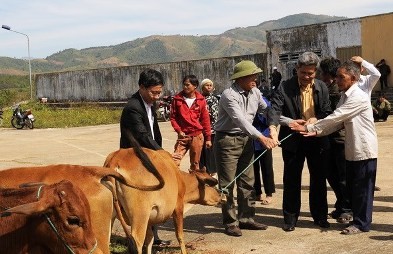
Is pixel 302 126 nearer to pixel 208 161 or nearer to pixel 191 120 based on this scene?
pixel 191 120

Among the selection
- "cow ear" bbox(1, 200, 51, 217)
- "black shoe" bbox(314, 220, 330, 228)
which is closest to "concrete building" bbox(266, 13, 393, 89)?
"black shoe" bbox(314, 220, 330, 228)

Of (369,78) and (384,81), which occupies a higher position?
(369,78)

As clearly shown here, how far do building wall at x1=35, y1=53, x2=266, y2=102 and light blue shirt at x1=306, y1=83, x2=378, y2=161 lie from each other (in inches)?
924

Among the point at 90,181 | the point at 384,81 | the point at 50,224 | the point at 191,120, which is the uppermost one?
the point at 384,81

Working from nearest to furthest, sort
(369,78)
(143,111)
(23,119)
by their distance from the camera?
1. (143,111)
2. (369,78)
3. (23,119)

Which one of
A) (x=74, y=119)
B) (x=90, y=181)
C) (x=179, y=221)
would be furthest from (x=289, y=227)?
(x=74, y=119)

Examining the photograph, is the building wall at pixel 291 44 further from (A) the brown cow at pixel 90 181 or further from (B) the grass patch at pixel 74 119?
(A) the brown cow at pixel 90 181

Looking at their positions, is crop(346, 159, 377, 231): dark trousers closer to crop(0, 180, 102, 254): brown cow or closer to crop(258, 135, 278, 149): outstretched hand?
crop(258, 135, 278, 149): outstretched hand

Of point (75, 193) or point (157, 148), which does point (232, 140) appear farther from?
point (75, 193)

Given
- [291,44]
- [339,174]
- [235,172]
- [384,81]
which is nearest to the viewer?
[235,172]

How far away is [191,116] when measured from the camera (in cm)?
986

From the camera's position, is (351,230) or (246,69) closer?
(351,230)

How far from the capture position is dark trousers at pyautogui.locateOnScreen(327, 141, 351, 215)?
322 inches

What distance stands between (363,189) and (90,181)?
343cm
